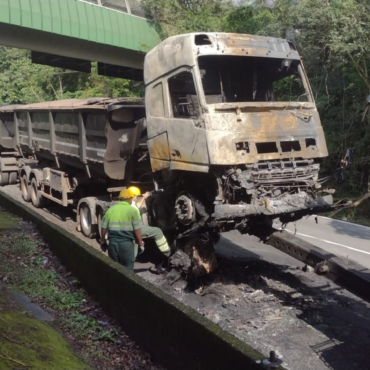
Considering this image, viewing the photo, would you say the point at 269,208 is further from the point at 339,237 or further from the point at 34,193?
the point at 34,193

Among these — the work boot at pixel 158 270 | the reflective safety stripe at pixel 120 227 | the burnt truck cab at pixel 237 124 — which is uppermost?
the burnt truck cab at pixel 237 124

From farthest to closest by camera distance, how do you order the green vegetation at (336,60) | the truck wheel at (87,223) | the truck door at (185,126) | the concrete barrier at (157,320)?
the green vegetation at (336,60) → the truck wheel at (87,223) → the truck door at (185,126) → the concrete barrier at (157,320)

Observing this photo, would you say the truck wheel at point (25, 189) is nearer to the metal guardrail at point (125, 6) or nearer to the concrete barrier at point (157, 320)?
the concrete barrier at point (157, 320)

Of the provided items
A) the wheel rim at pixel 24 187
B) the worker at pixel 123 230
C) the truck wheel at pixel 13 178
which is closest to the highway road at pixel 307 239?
the wheel rim at pixel 24 187

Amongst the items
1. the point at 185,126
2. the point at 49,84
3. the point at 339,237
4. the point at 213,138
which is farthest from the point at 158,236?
the point at 49,84

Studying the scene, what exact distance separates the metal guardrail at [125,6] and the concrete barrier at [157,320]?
16667 mm

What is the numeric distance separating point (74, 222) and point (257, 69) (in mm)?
5773

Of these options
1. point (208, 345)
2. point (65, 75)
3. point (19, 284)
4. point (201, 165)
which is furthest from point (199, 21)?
point (208, 345)

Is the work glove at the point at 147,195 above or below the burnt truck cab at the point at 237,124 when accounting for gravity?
below

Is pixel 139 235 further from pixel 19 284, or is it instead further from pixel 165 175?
pixel 19 284

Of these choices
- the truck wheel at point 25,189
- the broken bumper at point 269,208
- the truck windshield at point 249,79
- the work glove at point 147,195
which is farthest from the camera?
the truck wheel at point 25,189

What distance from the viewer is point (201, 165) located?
669 cm

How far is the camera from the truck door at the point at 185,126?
6.73 metres

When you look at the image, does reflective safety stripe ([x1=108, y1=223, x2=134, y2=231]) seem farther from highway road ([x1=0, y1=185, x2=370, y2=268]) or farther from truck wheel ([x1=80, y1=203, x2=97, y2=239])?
truck wheel ([x1=80, y1=203, x2=97, y2=239])
